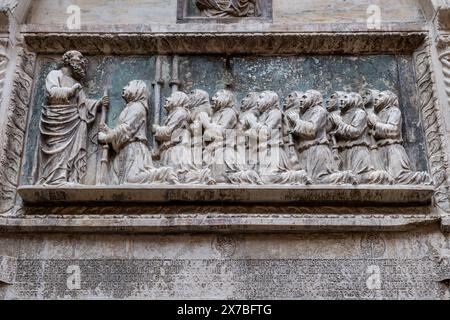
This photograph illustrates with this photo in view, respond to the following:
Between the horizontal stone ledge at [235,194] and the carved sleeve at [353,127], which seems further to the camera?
the carved sleeve at [353,127]

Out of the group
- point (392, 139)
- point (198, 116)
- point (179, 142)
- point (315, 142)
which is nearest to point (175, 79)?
point (198, 116)

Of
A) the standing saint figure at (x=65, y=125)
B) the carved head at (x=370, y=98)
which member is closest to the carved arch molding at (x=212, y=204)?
the standing saint figure at (x=65, y=125)

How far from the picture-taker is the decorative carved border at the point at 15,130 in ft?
22.0

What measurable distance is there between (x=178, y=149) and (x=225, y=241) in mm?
1028

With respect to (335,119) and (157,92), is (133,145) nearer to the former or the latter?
(157,92)

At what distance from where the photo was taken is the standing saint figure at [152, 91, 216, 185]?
655 centimetres

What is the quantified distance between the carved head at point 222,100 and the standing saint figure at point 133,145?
2.32ft

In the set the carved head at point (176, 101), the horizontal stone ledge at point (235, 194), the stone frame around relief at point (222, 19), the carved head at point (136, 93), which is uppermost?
the stone frame around relief at point (222, 19)

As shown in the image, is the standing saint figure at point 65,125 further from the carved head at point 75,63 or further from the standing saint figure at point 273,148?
the standing saint figure at point 273,148

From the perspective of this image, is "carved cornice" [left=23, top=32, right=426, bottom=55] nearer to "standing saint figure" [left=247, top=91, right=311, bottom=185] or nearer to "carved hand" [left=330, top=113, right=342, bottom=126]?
"standing saint figure" [left=247, top=91, right=311, bottom=185]

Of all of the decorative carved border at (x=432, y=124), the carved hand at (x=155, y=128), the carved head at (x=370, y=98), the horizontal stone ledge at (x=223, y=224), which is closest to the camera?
the horizontal stone ledge at (x=223, y=224)

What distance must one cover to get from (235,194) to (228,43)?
6.04 feet
